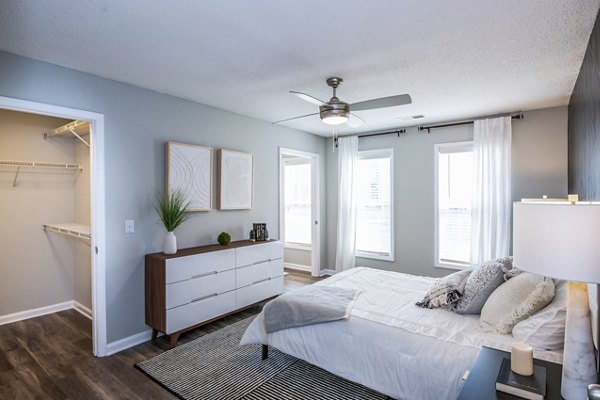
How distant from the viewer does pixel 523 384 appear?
1338 millimetres

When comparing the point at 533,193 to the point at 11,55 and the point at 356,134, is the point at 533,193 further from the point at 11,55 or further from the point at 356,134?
the point at 11,55

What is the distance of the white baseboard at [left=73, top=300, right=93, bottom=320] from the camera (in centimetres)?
390

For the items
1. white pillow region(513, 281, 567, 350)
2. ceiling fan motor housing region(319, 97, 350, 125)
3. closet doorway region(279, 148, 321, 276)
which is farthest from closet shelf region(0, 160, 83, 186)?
white pillow region(513, 281, 567, 350)

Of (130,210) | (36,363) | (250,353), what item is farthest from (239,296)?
(36,363)

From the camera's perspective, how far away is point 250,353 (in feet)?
9.68

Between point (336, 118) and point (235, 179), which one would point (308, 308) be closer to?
point (336, 118)

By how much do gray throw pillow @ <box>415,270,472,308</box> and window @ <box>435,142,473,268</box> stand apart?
228 cm

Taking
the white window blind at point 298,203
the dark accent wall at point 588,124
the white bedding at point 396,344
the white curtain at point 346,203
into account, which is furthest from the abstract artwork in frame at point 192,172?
the dark accent wall at point 588,124

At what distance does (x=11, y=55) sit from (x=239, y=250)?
2.61 meters

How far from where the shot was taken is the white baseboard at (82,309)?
3.90m

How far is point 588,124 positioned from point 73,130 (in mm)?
4895

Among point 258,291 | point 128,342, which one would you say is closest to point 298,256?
point 258,291

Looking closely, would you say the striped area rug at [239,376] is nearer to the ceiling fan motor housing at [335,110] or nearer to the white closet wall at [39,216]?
the white closet wall at [39,216]

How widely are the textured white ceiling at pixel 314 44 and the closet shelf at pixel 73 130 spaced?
88 cm
